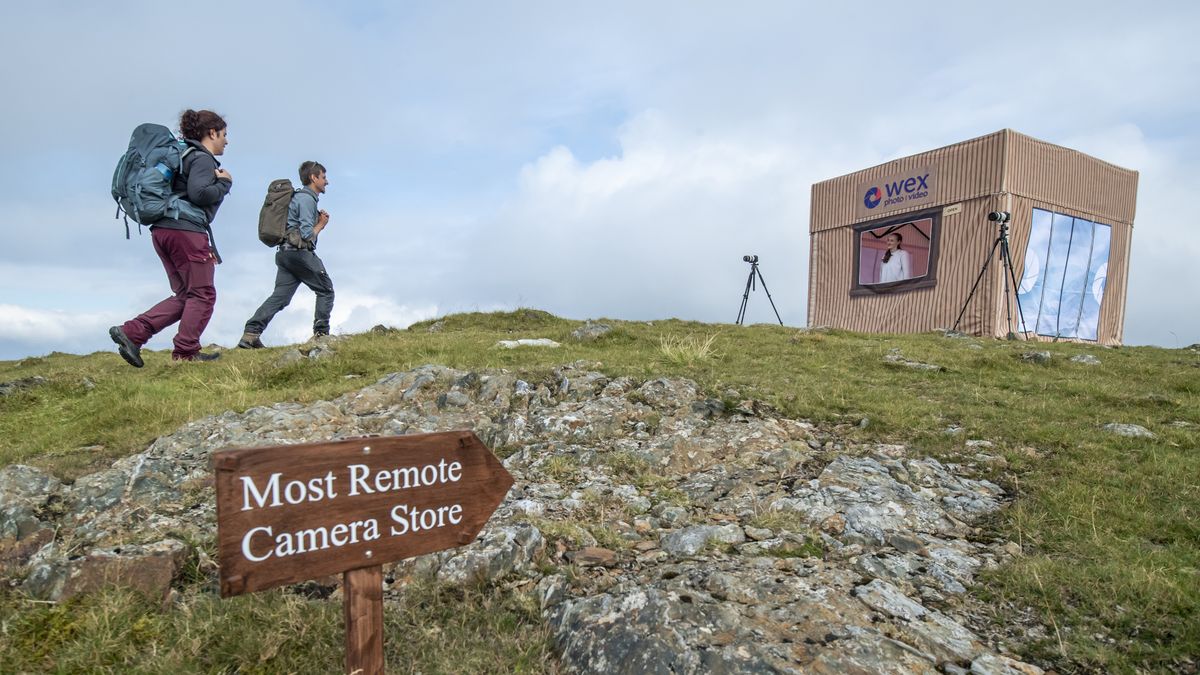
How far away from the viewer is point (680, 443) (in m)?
5.76

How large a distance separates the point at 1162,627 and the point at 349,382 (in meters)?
6.88

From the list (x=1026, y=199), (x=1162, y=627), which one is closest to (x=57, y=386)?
(x=1162, y=627)

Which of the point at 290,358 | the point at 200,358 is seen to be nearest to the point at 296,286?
the point at 200,358

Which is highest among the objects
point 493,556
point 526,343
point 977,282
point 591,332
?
point 977,282

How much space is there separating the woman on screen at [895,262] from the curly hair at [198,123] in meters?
17.7

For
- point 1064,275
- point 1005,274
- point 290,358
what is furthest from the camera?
point 1064,275

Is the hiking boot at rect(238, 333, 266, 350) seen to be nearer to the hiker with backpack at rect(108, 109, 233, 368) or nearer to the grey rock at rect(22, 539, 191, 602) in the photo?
the hiker with backpack at rect(108, 109, 233, 368)

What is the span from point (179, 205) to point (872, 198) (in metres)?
18.4

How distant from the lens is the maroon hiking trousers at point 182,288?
8453 millimetres

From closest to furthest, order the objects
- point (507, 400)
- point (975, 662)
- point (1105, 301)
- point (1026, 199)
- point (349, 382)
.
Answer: point (975, 662) < point (507, 400) < point (349, 382) < point (1026, 199) < point (1105, 301)

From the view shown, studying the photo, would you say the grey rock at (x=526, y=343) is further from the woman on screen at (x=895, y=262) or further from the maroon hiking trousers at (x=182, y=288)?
the woman on screen at (x=895, y=262)

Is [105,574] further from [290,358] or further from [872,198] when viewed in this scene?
[872,198]

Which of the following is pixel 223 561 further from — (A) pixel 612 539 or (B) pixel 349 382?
(B) pixel 349 382

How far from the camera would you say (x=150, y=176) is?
8.05m
